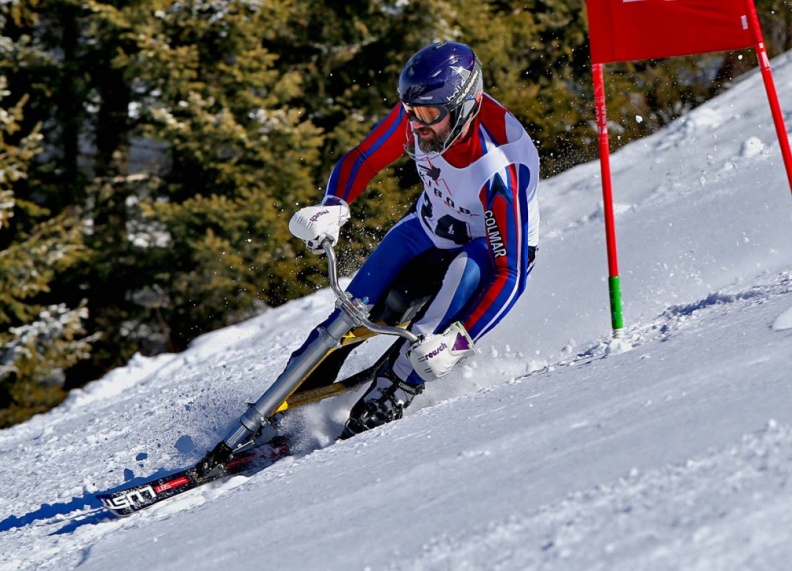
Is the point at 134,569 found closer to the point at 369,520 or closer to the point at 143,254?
the point at 369,520

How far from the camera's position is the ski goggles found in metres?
4.34

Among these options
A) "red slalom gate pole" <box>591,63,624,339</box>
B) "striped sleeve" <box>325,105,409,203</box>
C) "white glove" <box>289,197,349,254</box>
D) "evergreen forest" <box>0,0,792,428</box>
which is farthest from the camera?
"evergreen forest" <box>0,0,792,428</box>

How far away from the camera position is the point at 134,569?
3219 mm

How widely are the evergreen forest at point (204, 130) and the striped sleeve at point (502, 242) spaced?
747 centimetres

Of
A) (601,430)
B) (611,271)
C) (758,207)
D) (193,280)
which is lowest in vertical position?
(193,280)

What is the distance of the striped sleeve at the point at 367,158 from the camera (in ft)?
16.3

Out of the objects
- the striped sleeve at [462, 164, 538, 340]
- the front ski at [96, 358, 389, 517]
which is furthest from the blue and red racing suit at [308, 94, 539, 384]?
the front ski at [96, 358, 389, 517]

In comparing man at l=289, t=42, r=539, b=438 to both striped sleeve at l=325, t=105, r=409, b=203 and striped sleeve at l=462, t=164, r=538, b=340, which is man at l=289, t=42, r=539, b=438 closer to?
striped sleeve at l=462, t=164, r=538, b=340

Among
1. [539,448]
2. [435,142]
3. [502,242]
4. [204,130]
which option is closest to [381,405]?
[502,242]

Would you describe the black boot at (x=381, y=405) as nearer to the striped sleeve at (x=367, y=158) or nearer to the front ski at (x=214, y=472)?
the front ski at (x=214, y=472)

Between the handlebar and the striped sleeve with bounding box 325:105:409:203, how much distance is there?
1.89ft

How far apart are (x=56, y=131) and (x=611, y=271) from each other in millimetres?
12456

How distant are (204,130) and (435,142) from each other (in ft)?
30.2

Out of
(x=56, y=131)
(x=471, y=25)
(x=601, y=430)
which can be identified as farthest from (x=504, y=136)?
(x=56, y=131)
